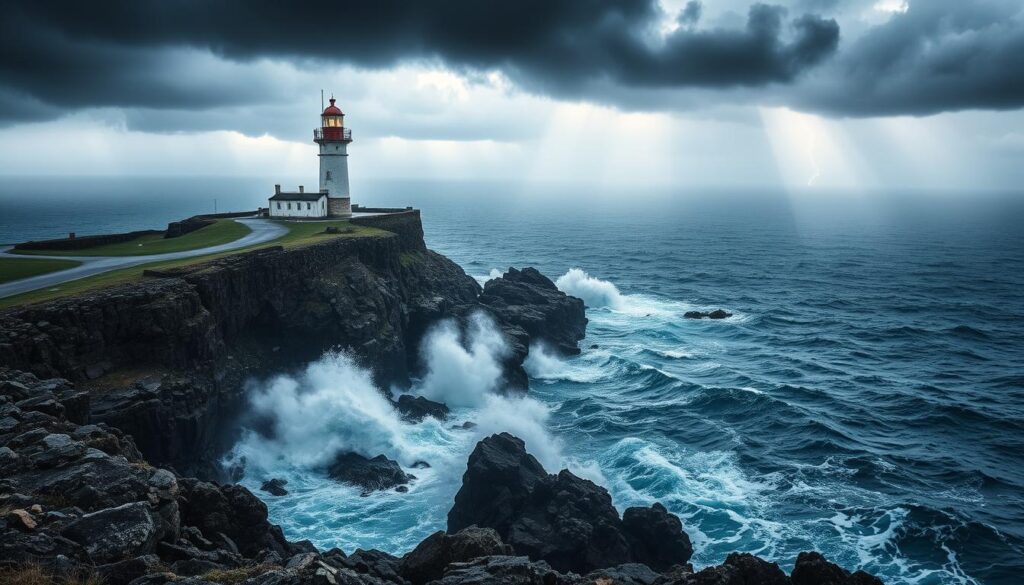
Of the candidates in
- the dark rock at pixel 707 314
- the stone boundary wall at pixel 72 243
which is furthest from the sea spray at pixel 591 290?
the stone boundary wall at pixel 72 243

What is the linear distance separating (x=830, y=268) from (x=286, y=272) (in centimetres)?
8981

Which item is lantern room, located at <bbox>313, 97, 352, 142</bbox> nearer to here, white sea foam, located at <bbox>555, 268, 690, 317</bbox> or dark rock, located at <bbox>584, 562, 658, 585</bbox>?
white sea foam, located at <bbox>555, 268, 690, 317</bbox>

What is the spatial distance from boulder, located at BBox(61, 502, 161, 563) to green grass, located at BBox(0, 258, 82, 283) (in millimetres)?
30767

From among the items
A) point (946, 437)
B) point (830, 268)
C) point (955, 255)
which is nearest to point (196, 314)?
point (946, 437)

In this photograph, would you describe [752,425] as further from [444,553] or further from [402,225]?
[402,225]

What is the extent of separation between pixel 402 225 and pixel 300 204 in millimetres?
12447

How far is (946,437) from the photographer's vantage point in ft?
134

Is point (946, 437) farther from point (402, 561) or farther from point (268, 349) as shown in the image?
point (268, 349)

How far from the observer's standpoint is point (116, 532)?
13688 millimetres

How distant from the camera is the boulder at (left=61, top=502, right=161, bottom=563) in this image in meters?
13.3

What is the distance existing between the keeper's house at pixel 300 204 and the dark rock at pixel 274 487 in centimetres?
4019

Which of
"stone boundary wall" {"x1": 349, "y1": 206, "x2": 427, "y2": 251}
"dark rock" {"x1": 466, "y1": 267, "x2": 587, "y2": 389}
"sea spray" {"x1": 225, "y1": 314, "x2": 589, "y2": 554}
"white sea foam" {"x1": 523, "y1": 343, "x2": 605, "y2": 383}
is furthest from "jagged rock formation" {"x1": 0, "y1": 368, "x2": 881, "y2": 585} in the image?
"stone boundary wall" {"x1": 349, "y1": 206, "x2": 427, "y2": 251}

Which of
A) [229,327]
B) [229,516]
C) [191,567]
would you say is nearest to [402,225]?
[229,327]

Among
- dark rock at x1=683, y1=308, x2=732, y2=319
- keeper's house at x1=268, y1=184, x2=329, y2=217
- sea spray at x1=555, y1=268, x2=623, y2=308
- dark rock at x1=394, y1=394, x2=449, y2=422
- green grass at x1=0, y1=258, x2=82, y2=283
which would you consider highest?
keeper's house at x1=268, y1=184, x2=329, y2=217
